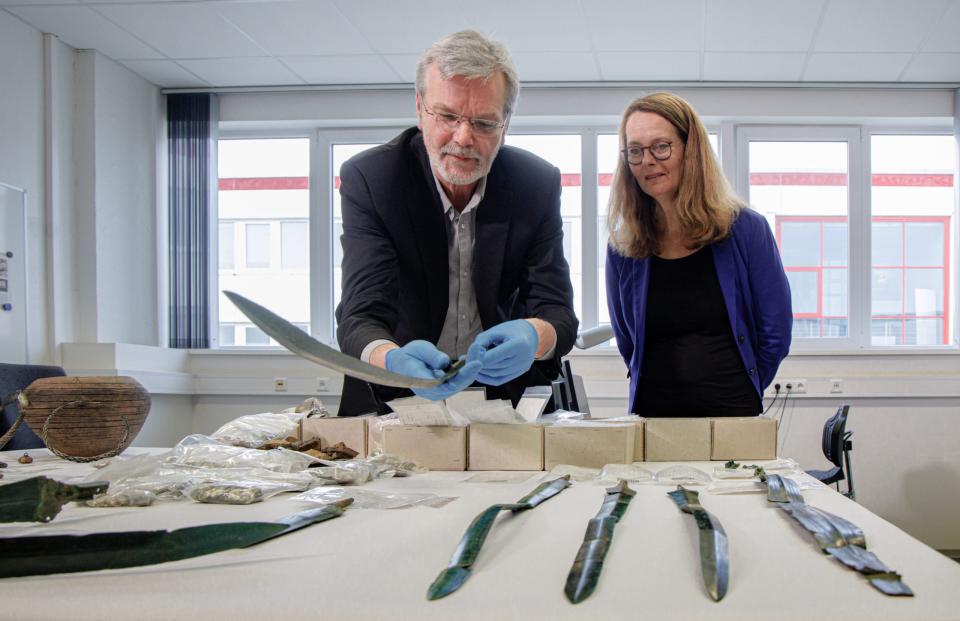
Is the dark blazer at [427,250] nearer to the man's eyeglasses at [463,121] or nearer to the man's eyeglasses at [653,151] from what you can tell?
the man's eyeglasses at [463,121]

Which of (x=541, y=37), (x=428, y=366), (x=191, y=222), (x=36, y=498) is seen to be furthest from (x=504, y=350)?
(x=191, y=222)

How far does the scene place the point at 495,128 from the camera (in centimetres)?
141

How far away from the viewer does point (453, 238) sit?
1577 millimetres

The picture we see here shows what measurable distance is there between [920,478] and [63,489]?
14.7 ft

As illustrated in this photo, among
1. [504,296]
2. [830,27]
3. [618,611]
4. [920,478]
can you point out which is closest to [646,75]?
[830,27]

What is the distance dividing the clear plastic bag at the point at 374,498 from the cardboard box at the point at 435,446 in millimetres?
261

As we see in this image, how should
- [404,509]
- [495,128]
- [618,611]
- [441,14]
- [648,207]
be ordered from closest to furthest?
1. [618,611]
2. [404,509]
3. [495,128]
4. [648,207]
5. [441,14]

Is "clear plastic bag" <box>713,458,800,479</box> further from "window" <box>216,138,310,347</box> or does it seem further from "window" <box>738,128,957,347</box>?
"window" <box>216,138,310,347</box>

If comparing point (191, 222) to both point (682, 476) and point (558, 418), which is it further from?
point (682, 476)

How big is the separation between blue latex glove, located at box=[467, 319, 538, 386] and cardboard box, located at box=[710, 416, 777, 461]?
35cm

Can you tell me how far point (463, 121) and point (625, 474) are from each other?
64cm

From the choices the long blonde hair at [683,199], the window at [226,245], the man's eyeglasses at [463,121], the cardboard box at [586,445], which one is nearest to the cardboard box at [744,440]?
the cardboard box at [586,445]

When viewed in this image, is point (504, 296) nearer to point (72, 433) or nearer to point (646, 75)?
point (72, 433)

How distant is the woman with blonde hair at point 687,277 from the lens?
5.71 ft
